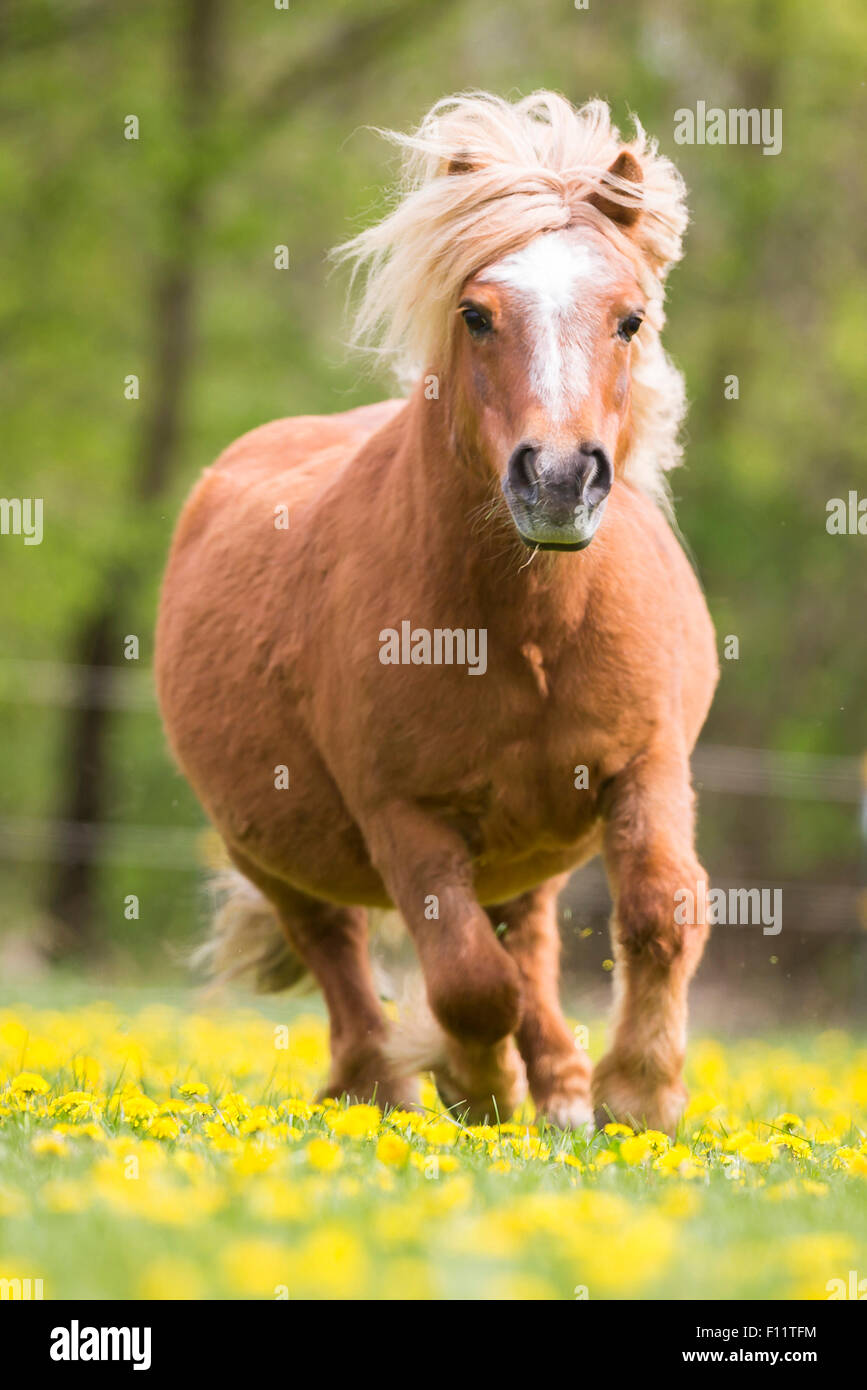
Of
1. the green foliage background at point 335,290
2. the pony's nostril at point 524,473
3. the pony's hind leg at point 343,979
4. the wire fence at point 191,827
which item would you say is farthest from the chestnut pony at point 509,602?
the green foliage background at point 335,290

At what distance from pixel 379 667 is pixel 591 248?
128 cm

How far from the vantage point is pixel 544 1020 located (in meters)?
5.77

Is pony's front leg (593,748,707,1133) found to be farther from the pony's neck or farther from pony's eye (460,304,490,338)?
pony's eye (460,304,490,338)

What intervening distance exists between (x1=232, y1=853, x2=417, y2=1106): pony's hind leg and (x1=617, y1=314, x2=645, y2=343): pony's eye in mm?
2513

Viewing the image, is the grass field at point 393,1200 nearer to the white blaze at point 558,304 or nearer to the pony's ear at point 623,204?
the white blaze at point 558,304

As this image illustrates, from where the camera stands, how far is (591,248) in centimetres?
425

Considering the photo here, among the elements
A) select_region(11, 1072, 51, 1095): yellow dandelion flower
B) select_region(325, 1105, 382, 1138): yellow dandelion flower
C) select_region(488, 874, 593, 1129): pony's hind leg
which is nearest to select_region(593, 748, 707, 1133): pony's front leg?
select_region(325, 1105, 382, 1138): yellow dandelion flower

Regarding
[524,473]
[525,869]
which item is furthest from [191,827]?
[524,473]

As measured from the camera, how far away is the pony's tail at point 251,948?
7.01m

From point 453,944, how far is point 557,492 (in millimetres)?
1375

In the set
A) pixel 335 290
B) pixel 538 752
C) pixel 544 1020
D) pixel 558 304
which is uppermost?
pixel 335 290

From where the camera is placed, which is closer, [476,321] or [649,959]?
[476,321]

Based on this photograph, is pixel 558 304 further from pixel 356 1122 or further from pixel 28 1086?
pixel 28 1086

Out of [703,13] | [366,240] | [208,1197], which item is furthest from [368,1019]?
[703,13]
